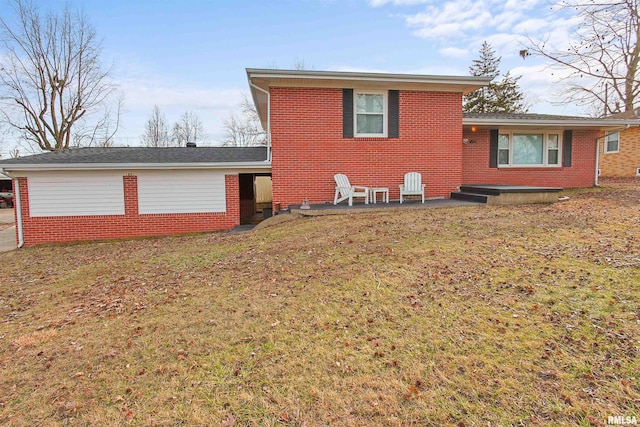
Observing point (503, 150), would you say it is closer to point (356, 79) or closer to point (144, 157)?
point (356, 79)

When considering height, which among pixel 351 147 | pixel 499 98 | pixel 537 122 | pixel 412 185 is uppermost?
pixel 499 98

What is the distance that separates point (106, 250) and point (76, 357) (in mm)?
6475

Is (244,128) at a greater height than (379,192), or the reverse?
(244,128)

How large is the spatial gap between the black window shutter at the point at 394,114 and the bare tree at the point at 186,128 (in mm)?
31930

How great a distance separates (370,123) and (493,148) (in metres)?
5.33

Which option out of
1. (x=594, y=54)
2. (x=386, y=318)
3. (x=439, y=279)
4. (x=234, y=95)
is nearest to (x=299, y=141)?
(x=439, y=279)

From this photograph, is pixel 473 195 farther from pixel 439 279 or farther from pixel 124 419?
pixel 124 419

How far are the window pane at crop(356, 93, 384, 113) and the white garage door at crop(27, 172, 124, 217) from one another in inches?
309

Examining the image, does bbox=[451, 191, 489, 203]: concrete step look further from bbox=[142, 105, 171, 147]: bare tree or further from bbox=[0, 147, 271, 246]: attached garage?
bbox=[142, 105, 171, 147]: bare tree

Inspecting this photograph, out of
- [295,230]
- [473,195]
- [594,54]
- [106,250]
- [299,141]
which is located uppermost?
[594,54]

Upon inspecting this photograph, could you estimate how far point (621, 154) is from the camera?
18.0 m

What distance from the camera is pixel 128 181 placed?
Result: 34.0ft

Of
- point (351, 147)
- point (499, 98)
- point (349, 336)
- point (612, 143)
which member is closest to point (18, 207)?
point (351, 147)

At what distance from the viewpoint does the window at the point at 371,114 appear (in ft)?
33.5
